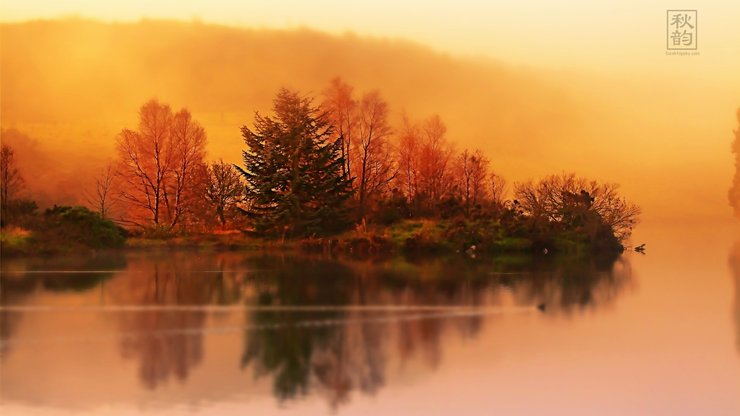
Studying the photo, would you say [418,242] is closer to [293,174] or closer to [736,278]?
[293,174]

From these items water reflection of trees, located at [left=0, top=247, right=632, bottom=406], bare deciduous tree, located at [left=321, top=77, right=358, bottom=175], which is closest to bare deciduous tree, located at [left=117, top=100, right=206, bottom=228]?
bare deciduous tree, located at [left=321, top=77, right=358, bottom=175]

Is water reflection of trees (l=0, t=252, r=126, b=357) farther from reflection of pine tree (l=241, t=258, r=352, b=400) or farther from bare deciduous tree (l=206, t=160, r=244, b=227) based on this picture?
bare deciduous tree (l=206, t=160, r=244, b=227)

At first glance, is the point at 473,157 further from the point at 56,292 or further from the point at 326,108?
the point at 56,292

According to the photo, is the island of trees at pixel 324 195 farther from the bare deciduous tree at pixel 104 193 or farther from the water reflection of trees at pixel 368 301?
the water reflection of trees at pixel 368 301

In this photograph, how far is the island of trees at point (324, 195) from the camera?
657 inches

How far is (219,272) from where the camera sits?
11.9 meters

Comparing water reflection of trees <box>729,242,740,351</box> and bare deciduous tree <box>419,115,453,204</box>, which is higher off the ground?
bare deciduous tree <box>419,115,453,204</box>

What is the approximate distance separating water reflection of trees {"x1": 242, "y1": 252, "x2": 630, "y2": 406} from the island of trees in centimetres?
287

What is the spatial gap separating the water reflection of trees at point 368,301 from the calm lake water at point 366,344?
30 mm

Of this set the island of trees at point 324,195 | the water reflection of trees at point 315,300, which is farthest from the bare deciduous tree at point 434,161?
the water reflection of trees at point 315,300

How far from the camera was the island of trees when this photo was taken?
16.7 metres

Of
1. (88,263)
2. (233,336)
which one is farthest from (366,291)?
(88,263)

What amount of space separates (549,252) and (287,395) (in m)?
12.8

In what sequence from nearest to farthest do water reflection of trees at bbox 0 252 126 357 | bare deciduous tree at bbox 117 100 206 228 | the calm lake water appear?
the calm lake water → water reflection of trees at bbox 0 252 126 357 → bare deciduous tree at bbox 117 100 206 228
